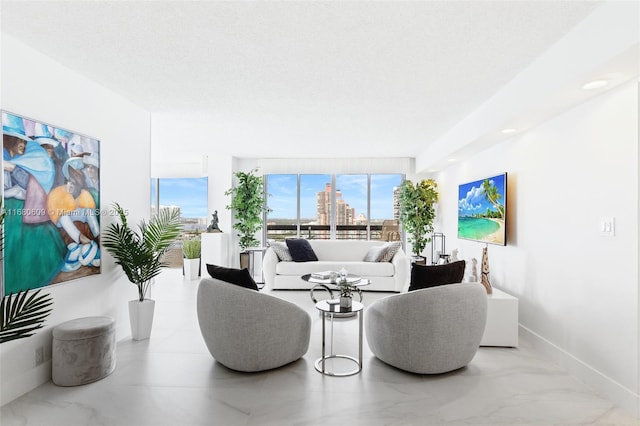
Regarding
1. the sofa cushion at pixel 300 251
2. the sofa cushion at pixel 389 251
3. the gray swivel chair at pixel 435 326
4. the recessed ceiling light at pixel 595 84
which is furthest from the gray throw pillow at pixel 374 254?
the recessed ceiling light at pixel 595 84

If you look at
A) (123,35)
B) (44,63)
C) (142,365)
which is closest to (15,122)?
(44,63)

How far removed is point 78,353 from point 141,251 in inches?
39.1

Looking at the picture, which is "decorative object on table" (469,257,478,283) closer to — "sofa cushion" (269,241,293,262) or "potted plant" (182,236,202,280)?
"sofa cushion" (269,241,293,262)

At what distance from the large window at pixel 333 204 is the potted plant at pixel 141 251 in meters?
4.22

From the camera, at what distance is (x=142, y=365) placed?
9.77 feet

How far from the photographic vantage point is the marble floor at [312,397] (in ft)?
7.29

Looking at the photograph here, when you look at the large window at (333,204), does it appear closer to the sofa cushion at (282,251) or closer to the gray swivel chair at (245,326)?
the sofa cushion at (282,251)

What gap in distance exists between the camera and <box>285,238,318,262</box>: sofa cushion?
6.09 metres

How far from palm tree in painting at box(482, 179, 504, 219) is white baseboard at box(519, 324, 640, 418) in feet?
4.28

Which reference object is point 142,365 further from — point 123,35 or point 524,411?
point 524,411

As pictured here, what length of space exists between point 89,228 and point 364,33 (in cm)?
275

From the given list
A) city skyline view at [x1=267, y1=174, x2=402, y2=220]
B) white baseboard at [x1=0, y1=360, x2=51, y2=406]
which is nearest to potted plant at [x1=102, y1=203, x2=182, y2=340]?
white baseboard at [x1=0, y1=360, x2=51, y2=406]

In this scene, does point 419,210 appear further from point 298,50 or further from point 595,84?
point 298,50

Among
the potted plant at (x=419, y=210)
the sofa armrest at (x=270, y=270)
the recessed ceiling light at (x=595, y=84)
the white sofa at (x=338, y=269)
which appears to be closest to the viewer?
the recessed ceiling light at (x=595, y=84)
